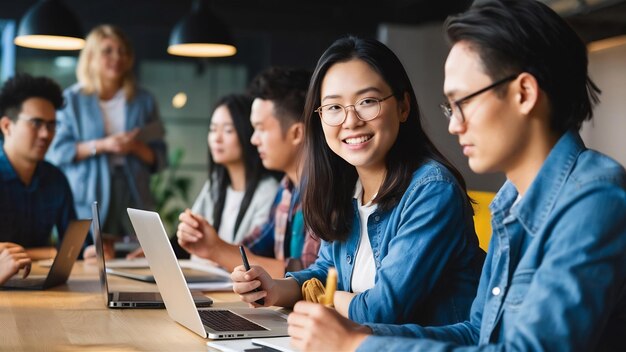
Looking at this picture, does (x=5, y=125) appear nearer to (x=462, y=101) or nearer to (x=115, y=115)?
(x=115, y=115)

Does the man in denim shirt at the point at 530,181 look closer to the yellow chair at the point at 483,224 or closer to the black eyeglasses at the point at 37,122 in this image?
the yellow chair at the point at 483,224

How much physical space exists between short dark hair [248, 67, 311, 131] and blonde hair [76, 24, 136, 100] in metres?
2.27

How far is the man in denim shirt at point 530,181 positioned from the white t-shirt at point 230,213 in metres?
2.21

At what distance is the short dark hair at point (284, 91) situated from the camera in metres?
3.28

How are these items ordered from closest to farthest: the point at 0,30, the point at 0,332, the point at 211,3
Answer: the point at 0,332
the point at 0,30
the point at 211,3

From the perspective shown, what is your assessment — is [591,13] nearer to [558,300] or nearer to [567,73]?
[567,73]

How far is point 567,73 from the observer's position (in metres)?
1.37

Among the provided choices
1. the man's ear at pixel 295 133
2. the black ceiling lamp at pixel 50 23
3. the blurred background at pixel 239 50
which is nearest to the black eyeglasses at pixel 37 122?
the man's ear at pixel 295 133

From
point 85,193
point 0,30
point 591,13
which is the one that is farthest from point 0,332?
point 0,30

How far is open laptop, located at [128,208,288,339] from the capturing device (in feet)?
5.60

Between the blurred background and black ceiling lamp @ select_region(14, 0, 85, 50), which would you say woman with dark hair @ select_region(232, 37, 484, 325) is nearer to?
black ceiling lamp @ select_region(14, 0, 85, 50)

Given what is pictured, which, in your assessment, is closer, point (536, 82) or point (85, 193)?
point (536, 82)

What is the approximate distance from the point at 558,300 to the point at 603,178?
0.65 ft

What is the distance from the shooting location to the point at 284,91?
330 centimetres
